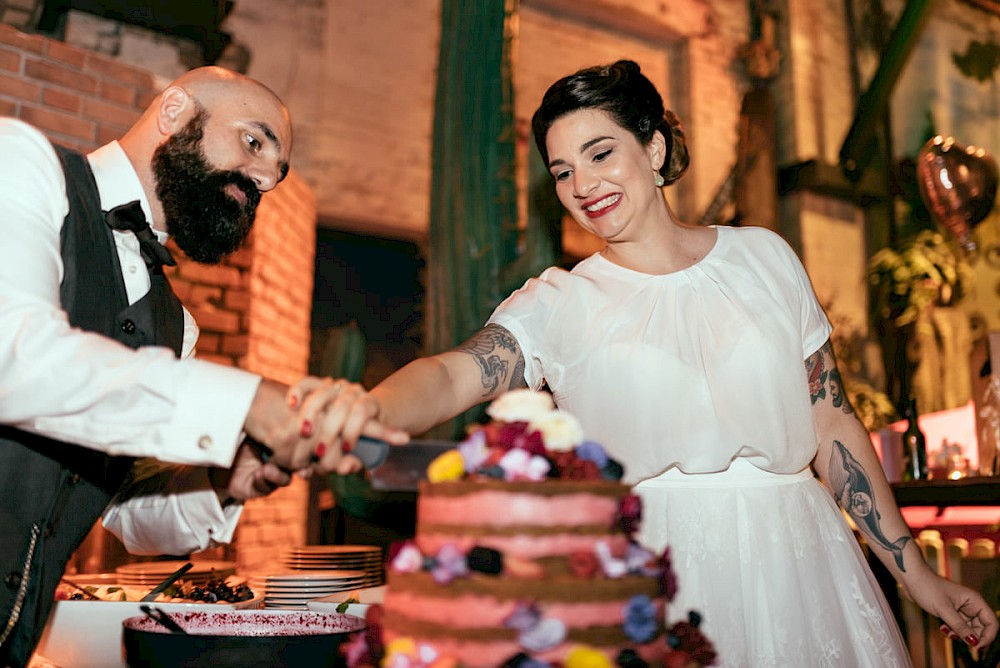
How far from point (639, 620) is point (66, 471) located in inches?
46.4

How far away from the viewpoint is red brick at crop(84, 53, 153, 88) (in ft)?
11.7

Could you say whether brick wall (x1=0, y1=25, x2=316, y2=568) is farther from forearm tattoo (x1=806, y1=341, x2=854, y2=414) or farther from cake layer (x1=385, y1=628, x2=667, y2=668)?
cake layer (x1=385, y1=628, x2=667, y2=668)

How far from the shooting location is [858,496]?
6.00ft

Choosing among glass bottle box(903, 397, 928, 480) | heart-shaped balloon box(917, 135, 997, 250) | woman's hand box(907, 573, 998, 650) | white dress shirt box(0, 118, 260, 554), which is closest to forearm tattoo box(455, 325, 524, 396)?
white dress shirt box(0, 118, 260, 554)

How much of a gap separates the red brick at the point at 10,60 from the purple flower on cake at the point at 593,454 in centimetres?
334

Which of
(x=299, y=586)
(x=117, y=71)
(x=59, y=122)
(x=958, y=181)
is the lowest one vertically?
(x=299, y=586)

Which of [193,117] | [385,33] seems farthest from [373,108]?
[193,117]

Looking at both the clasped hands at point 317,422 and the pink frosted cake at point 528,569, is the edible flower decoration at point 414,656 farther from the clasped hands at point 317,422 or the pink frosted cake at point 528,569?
the clasped hands at point 317,422

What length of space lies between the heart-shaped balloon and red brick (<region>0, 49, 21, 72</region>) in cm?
539

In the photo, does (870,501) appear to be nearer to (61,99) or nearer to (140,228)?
(140,228)

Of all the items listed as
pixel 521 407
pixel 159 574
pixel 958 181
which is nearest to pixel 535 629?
pixel 521 407

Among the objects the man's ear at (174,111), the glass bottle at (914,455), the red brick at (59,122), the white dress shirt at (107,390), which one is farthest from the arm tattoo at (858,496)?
the red brick at (59,122)

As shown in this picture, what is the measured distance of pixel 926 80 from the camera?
818 centimetres

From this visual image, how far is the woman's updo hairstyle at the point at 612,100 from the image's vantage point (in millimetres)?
1815
